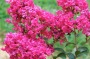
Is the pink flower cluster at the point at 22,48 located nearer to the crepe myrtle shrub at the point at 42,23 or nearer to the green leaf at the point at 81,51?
the crepe myrtle shrub at the point at 42,23

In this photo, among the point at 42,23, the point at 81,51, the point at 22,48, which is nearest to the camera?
the point at 22,48

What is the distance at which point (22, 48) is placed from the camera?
253cm

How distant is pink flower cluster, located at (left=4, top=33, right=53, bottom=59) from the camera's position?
251 centimetres

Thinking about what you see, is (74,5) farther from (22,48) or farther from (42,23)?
(22,48)

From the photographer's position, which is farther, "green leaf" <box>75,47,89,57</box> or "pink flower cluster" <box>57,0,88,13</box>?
"green leaf" <box>75,47,89,57</box>

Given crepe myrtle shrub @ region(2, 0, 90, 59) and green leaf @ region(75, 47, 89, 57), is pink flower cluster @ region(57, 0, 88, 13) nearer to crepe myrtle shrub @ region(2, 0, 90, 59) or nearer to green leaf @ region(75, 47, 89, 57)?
crepe myrtle shrub @ region(2, 0, 90, 59)

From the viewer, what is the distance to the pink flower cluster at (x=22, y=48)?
8.25 feet

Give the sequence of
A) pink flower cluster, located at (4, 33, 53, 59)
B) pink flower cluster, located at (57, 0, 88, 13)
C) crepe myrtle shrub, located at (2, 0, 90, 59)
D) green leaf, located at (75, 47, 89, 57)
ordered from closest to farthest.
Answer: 1. pink flower cluster, located at (4, 33, 53, 59)
2. crepe myrtle shrub, located at (2, 0, 90, 59)
3. pink flower cluster, located at (57, 0, 88, 13)
4. green leaf, located at (75, 47, 89, 57)

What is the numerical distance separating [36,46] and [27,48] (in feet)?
0.31

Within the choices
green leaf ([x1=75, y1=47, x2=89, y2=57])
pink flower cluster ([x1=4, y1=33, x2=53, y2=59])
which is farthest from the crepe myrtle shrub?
green leaf ([x1=75, y1=47, x2=89, y2=57])

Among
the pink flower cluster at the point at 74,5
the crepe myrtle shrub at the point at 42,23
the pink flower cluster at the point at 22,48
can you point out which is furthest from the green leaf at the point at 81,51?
the pink flower cluster at the point at 22,48

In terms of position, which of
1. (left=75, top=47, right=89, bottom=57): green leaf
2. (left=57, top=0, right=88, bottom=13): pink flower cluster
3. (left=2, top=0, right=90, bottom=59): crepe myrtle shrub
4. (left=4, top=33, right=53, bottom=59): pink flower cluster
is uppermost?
(left=57, top=0, right=88, bottom=13): pink flower cluster

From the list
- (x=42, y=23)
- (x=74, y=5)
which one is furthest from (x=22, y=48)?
(x=74, y=5)

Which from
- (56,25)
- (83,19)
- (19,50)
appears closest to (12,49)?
(19,50)
